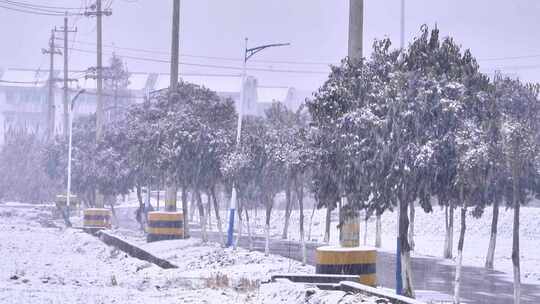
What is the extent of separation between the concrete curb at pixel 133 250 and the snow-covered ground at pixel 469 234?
1333 cm

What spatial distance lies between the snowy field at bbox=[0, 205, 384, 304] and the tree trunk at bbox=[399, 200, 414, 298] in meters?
2.94

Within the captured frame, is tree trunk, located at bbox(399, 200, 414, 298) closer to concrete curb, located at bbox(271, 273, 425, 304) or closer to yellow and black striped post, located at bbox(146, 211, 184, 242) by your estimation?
concrete curb, located at bbox(271, 273, 425, 304)

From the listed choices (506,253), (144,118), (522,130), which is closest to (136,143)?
(144,118)

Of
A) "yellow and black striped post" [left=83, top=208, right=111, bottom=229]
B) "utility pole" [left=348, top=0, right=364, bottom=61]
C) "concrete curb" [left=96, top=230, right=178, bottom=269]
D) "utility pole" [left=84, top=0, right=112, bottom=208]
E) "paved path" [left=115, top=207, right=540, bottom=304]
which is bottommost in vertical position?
"paved path" [left=115, top=207, right=540, bottom=304]

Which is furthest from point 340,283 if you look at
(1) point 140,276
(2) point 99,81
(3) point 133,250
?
(2) point 99,81

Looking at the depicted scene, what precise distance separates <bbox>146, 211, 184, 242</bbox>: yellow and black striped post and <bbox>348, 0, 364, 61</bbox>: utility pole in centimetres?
2020

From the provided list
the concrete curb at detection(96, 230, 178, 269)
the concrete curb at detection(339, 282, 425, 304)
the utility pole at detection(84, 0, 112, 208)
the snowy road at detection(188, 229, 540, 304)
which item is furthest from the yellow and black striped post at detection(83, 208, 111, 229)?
the concrete curb at detection(339, 282, 425, 304)

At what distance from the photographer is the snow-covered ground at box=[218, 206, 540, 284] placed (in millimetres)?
54062

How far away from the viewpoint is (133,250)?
38.5m

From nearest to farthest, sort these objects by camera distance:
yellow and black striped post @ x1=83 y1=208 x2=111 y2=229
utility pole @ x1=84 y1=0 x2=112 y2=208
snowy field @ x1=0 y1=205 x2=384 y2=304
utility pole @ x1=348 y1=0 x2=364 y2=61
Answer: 1. snowy field @ x1=0 y1=205 x2=384 y2=304
2. utility pole @ x1=348 y1=0 x2=364 y2=61
3. yellow and black striped post @ x1=83 y1=208 x2=111 y2=229
4. utility pole @ x1=84 y1=0 x2=112 y2=208

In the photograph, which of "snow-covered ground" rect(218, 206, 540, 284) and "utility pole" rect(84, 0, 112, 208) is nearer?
"snow-covered ground" rect(218, 206, 540, 284)

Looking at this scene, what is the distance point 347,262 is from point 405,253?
3.73 m

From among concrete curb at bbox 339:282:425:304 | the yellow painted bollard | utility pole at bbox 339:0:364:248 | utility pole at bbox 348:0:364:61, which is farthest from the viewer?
utility pole at bbox 348:0:364:61

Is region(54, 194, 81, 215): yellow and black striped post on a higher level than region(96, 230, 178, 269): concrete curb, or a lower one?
higher
